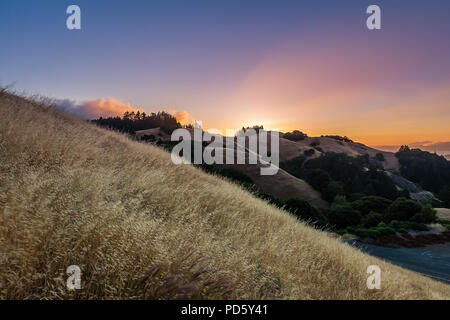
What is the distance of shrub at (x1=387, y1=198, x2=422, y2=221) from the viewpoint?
30266mm

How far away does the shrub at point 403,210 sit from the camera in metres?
30.3

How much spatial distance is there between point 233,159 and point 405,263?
23.6m

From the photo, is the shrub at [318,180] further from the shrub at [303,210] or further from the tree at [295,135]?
the tree at [295,135]

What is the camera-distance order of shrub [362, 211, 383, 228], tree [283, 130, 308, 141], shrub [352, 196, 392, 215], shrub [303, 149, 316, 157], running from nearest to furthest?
shrub [362, 211, 383, 228] < shrub [352, 196, 392, 215] < shrub [303, 149, 316, 157] < tree [283, 130, 308, 141]

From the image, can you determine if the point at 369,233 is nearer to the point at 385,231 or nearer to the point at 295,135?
the point at 385,231

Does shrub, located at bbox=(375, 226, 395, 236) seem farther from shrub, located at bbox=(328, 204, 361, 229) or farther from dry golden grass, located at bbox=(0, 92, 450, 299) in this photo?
dry golden grass, located at bbox=(0, 92, 450, 299)

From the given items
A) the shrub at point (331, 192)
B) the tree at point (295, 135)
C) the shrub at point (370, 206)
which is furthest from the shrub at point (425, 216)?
the tree at point (295, 135)

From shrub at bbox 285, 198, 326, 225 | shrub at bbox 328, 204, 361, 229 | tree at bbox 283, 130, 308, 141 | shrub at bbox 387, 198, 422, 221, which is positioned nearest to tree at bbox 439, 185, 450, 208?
shrub at bbox 387, 198, 422, 221

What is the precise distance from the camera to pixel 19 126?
5.99 meters

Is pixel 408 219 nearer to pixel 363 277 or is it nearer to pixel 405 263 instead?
pixel 405 263

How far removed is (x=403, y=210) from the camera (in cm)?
3055

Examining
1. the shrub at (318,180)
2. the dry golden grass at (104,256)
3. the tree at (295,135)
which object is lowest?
the shrub at (318,180)

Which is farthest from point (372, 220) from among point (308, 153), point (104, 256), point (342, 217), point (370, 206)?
point (308, 153)

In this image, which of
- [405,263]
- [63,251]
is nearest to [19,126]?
[63,251]
